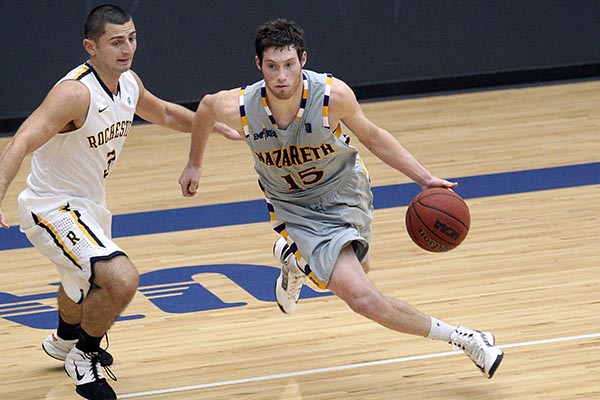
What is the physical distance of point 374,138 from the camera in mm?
4246

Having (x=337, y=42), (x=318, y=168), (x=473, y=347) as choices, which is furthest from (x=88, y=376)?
(x=337, y=42)

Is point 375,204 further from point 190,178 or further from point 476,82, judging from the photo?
point 476,82

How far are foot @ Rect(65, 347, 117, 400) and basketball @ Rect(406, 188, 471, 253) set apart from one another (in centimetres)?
131

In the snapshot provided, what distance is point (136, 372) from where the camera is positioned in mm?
4422

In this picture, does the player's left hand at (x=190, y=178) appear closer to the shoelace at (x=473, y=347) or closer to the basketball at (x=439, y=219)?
the basketball at (x=439, y=219)

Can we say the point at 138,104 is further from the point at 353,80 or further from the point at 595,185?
the point at 353,80

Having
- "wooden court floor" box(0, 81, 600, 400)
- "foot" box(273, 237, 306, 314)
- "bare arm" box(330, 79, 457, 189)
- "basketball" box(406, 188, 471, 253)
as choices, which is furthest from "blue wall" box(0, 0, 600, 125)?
"basketball" box(406, 188, 471, 253)

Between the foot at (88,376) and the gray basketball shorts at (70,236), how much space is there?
236mm

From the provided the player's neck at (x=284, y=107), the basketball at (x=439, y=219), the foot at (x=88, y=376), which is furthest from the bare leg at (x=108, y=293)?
the basketball at (x=439, y=219)

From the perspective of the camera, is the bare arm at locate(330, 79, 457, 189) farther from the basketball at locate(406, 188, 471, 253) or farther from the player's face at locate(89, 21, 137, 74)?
the player's face at locate(89, 21, 137, 74)

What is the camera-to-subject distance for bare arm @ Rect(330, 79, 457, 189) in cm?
415

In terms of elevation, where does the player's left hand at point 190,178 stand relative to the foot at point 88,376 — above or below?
above

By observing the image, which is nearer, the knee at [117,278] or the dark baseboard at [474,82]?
the knee at [117,278]

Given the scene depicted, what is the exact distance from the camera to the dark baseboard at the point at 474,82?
35.0 ft
